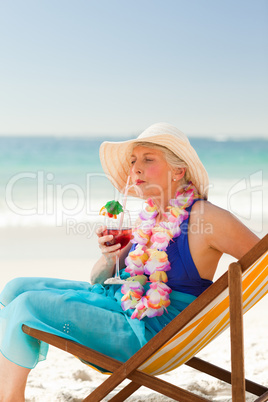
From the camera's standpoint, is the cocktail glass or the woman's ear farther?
the woman's ear

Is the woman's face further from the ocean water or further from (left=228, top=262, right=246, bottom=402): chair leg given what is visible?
the ocean water

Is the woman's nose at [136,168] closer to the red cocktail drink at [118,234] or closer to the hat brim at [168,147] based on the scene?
the hat brim at [168,147]

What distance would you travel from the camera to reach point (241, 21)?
17578 millimetres

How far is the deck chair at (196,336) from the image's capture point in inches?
59.4

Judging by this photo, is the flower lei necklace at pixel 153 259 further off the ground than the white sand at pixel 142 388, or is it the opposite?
the flower lei necklace at pixel 153 259

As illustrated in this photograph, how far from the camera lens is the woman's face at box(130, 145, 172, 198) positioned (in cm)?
219

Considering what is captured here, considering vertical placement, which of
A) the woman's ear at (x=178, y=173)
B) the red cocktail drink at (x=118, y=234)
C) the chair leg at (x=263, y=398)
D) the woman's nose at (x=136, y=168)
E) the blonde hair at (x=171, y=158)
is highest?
the blonde hair at (x=171, y=158)

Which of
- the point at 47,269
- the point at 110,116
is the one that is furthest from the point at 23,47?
the point at 47,269

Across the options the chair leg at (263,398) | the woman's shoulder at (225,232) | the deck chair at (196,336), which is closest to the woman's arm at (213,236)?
the woman's shoulder at (225,232)

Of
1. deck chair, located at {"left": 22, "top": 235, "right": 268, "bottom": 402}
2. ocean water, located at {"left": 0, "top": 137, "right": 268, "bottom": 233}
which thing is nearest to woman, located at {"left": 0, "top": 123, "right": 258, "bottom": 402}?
deck chair, located at {"left": 22, "top": 235, "right": 268, "bottom": 402}

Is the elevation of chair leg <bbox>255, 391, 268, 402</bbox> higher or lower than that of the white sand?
higher

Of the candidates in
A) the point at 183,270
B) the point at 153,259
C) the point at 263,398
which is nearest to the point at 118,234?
→ the point at 153,259

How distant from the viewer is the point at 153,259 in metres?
2.13

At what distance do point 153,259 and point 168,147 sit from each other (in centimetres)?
49
